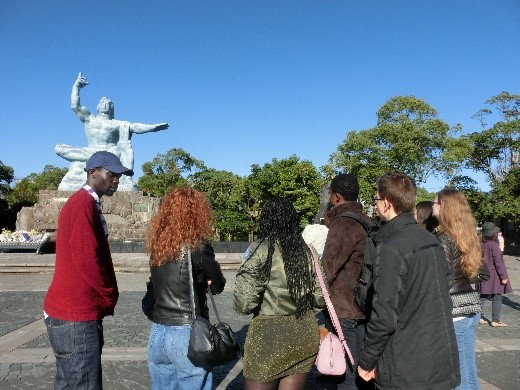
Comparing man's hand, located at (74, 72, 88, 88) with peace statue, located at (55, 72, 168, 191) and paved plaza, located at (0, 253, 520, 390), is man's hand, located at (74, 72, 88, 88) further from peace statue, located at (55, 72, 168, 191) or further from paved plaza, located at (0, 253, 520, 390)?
paved plaza, located at (0, 253, 520, 390)

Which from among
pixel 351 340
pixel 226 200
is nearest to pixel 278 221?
pixel 351 340

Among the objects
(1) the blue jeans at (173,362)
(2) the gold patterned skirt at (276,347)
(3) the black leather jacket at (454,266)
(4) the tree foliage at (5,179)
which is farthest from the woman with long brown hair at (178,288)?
(4) the tree foliage at (5,179)

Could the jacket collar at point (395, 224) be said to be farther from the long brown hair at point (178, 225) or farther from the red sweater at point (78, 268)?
the red sweater at point (78, 268)

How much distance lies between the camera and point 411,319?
7.86ft

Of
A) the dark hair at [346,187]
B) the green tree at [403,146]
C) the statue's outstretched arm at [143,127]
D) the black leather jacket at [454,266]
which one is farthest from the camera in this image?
the green tree at [403,146]

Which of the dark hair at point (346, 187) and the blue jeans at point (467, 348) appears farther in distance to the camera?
the dark hair at point (346, 187)

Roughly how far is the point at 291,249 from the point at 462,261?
4.19 feet

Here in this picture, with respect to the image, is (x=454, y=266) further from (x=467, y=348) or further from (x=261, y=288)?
(x=261, y=288)

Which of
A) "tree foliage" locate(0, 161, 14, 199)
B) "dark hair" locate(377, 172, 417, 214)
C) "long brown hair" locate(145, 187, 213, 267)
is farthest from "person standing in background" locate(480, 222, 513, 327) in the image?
"tree foliage" locate(0, 161, 14, 199)

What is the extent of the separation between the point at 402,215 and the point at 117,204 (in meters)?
19.4

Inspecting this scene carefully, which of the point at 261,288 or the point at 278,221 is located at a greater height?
the point at 278,221

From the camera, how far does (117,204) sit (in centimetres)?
2073

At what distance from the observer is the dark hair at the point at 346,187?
3.79 m

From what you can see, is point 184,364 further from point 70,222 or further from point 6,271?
point 6,271
